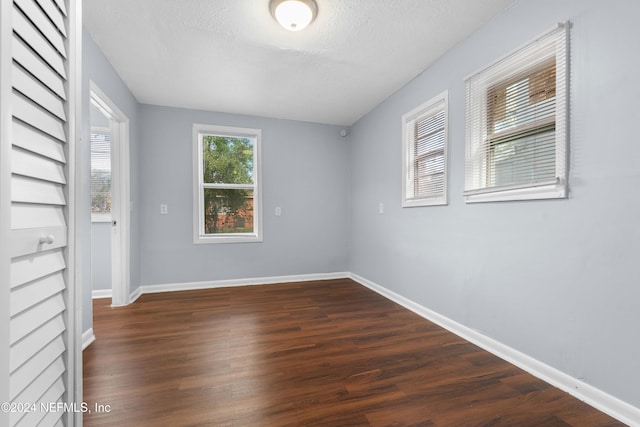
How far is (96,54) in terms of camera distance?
7.71ft

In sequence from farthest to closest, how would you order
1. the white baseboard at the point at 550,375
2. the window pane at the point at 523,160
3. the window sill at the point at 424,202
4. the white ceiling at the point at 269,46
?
the window sill at the point at 424,202 < the white ceiling at the point at 269,46 < the window pane at the point at 523,160 < the white baseboard at the point at 550,375

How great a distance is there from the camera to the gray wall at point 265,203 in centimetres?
363

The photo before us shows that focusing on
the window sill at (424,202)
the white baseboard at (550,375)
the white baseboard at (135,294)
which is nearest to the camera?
the white baseboard at (550,375)

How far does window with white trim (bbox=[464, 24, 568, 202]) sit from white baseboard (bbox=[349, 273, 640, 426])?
1049 mm

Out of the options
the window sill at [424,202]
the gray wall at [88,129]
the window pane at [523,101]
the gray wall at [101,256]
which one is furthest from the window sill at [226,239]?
the window pane at [523,101]

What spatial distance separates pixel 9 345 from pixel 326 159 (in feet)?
13.0

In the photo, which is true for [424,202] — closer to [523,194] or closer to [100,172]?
[523,194]

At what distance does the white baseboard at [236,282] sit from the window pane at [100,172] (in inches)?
45.9

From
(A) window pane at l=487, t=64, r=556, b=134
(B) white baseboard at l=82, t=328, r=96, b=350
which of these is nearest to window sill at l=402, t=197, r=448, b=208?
(A) window pane at l=487, t=64, r=556, b=134

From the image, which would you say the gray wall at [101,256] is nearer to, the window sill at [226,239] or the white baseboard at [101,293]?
the white baseboard at [101,293]

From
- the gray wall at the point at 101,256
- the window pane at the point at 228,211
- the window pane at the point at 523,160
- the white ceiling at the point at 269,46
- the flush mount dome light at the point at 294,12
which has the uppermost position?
the white ceiling at the point at 269,46

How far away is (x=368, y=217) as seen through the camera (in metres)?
3.89

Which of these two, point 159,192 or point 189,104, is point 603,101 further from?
point 159,192

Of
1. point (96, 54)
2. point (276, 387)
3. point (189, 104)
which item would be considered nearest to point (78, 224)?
point (276, 387)
